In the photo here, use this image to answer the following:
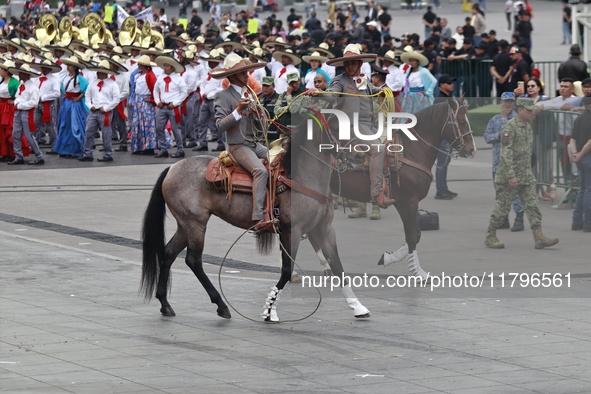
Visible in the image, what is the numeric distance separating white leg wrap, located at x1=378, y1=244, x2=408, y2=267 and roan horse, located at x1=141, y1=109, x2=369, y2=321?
162 centimetres

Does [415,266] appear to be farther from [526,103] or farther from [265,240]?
[526,103]

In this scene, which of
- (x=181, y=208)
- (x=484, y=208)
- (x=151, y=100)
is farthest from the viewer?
(x=151, y=100)

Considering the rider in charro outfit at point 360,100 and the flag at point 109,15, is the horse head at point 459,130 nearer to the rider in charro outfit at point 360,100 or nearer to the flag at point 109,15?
the rider in charro outfit at point 360,100

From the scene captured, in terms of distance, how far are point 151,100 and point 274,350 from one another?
16289mm

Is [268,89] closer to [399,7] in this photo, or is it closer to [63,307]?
[63,307]

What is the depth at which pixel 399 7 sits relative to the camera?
211ft

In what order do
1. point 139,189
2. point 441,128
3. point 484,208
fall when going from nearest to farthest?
point 441,128 < point 484,208 < point 139,189

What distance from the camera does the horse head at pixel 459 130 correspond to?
585 inches

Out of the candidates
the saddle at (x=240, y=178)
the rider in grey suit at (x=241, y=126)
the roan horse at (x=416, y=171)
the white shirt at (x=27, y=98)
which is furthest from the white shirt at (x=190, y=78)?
the saddle at (x=240, y=178)

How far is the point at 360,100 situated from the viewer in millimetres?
14195

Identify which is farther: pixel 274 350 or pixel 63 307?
pixel 63 307

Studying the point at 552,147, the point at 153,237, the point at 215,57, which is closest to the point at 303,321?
the point at 153,237

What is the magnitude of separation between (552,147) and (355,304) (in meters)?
A: 7.37

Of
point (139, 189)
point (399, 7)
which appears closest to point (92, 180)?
point (139, 189)
